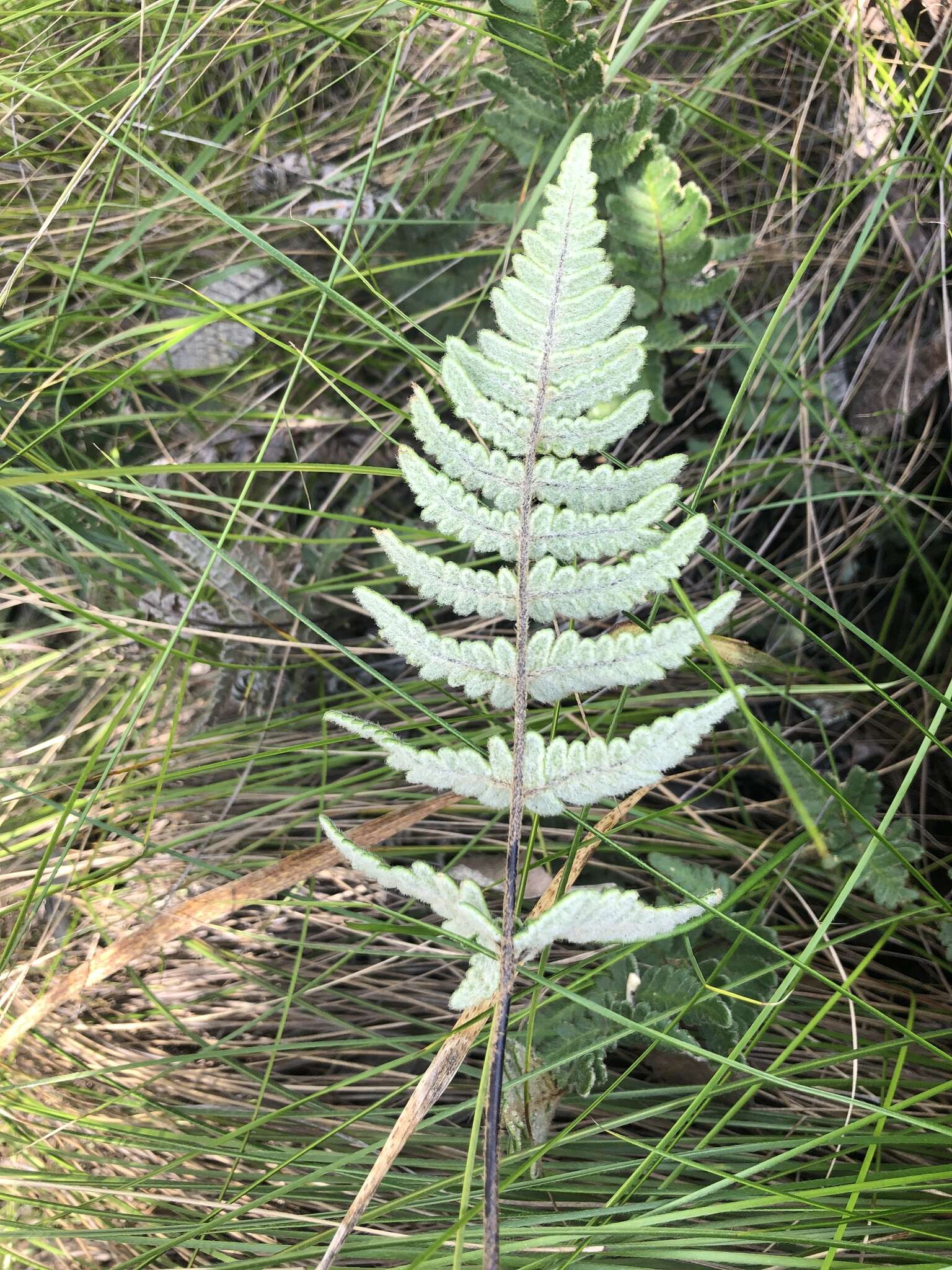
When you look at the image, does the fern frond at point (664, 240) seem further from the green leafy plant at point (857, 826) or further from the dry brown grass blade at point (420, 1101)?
the dry brown grass blade at point (420, 1101)

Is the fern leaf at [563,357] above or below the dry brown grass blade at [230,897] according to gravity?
above

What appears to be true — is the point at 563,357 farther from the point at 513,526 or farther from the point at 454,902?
the point at 454,902

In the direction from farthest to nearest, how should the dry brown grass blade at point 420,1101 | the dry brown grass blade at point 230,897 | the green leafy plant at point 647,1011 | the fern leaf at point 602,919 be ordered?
the dry brown grass blade at point 230,897 → the green leafy plant at point 647,1011 → the dry brown grass blade at point 420,1101 → the fern leaf at point 602,919

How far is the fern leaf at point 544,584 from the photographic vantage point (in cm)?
88

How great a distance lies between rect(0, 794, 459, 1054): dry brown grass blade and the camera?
1.49 meters

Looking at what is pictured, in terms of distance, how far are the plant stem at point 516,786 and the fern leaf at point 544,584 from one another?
17mm

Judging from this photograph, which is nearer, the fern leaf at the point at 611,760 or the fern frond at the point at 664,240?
the fern leaf at the point at 611,760

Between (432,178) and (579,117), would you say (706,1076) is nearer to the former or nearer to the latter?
(579,117)

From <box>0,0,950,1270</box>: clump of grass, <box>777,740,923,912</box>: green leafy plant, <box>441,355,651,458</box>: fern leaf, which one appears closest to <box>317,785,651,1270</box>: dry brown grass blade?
<box>0,0,950,1270</box>: clump of grass

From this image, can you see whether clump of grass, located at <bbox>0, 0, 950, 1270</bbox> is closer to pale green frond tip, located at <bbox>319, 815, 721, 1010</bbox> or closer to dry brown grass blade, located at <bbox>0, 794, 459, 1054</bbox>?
dry brown grass blade, located at <bbox>0, 794, 459, 1054</bbox>

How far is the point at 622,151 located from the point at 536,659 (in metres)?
1.13

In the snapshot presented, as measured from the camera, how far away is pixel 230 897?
1512mm

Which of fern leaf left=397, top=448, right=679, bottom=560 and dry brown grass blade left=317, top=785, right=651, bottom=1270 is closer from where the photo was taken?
fern leaf left=397, top=448, right=679, bottom=560

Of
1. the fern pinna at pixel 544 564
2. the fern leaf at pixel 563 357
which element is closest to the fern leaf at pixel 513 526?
the fern pinna at pixel 544 564
